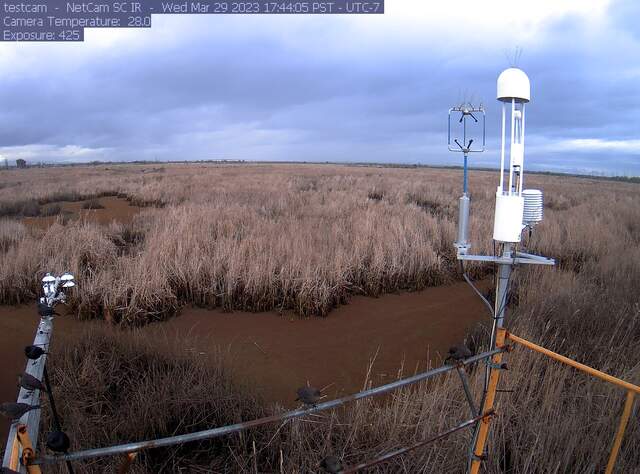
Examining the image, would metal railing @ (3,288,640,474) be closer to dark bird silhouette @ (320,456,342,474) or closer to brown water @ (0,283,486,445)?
dark bird silhouette @ (320,456,342,474)

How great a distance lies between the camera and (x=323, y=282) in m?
5.69

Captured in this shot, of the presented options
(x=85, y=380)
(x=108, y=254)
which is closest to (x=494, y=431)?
(x=85, y=380)

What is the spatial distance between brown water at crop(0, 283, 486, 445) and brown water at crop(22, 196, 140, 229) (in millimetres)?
6152

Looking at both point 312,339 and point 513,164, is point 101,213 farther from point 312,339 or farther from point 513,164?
point 513,164

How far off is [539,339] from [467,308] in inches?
90.4

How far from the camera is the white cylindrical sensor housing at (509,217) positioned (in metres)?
2.22

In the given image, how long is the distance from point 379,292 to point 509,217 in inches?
172

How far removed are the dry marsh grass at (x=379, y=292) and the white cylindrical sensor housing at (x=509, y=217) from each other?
1147 mm

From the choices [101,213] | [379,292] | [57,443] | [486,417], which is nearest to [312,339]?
[379,292]

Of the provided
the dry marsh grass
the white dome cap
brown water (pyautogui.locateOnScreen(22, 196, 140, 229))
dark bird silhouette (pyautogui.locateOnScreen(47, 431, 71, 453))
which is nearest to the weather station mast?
the white dome cap

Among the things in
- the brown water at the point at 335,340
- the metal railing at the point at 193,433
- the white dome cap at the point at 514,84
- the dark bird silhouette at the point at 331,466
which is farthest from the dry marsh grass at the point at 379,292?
the white dome cap at the point at 514,84

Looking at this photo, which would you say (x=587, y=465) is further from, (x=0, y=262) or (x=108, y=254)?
(x=0, y=262)

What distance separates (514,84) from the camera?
2.16 metres

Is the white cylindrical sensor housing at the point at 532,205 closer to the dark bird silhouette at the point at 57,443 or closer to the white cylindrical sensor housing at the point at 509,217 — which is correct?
the white cylindrical sensor housing at the point at 509,217
